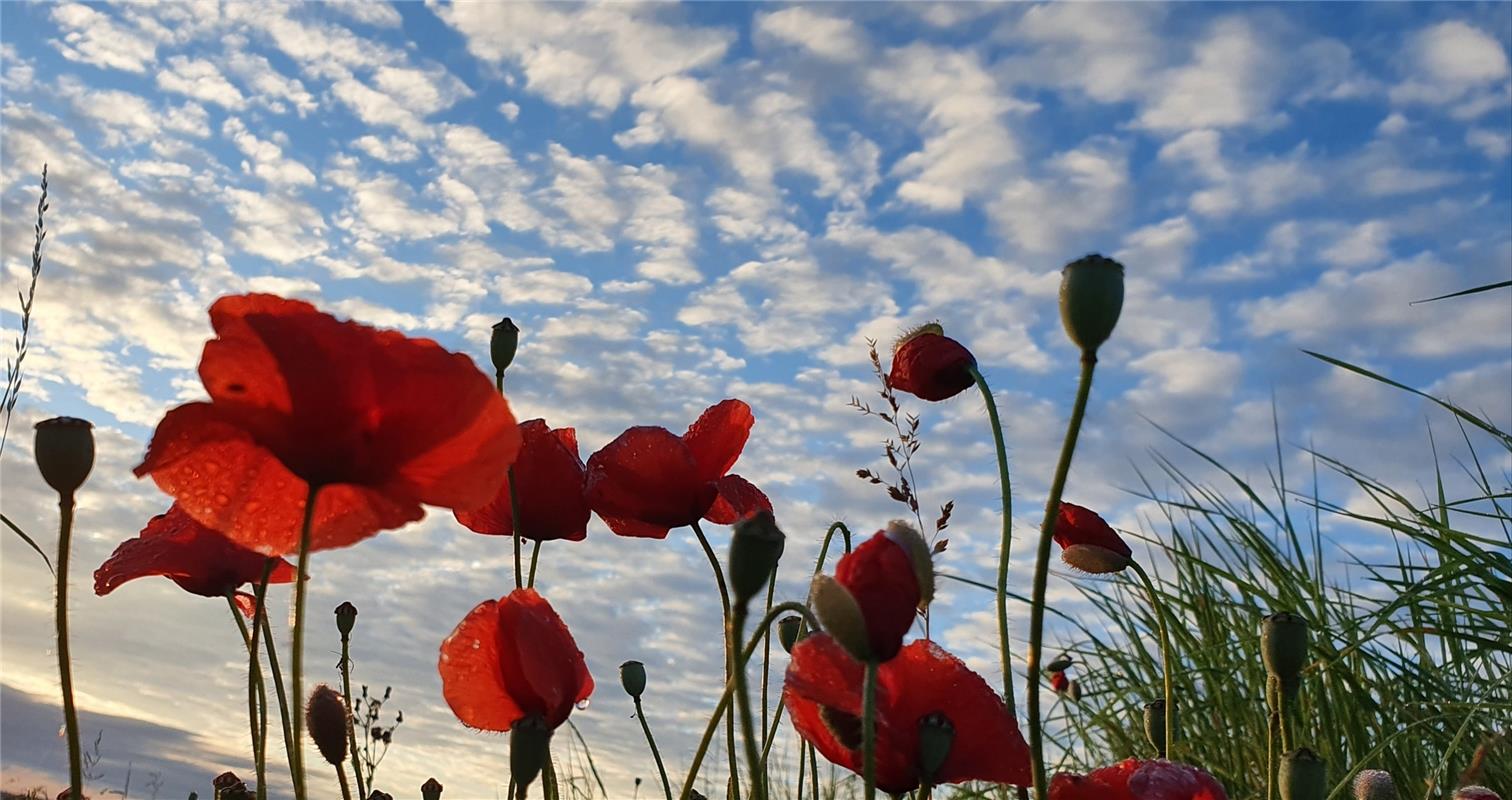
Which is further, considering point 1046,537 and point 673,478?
point 673,478

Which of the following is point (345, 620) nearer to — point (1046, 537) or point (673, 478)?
point (673, 478)

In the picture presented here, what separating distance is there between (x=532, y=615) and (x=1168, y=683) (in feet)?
2.58

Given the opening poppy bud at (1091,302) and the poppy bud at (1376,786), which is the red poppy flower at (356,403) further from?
the poppy bud at (1376,786)

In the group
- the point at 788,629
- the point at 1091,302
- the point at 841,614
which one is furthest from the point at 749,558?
the point at 788,629

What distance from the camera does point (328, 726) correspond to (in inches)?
51.0

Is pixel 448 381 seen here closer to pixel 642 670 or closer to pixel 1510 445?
pixel 642 670

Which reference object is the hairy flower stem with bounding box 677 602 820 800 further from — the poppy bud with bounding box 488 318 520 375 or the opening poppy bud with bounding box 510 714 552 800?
the poppy bud with bounding box 488 318 520 375

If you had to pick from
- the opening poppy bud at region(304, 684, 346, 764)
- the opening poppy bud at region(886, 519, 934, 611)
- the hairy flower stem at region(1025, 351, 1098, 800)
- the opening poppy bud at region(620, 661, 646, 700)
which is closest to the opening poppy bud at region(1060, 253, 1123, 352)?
the hairy flower stem at region(1025, 351, 1098, 800)

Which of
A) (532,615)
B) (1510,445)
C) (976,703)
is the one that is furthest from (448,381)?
(1510,445)

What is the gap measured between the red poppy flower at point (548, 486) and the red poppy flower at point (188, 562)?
0.24 metres

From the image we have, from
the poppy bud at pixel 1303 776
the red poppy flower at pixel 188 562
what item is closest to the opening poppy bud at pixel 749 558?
the poppy bud at pixel 1303 776

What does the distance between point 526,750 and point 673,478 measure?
0.53 m

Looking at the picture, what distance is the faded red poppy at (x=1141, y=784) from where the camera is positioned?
41.1 inches

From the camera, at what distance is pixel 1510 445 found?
316cm
